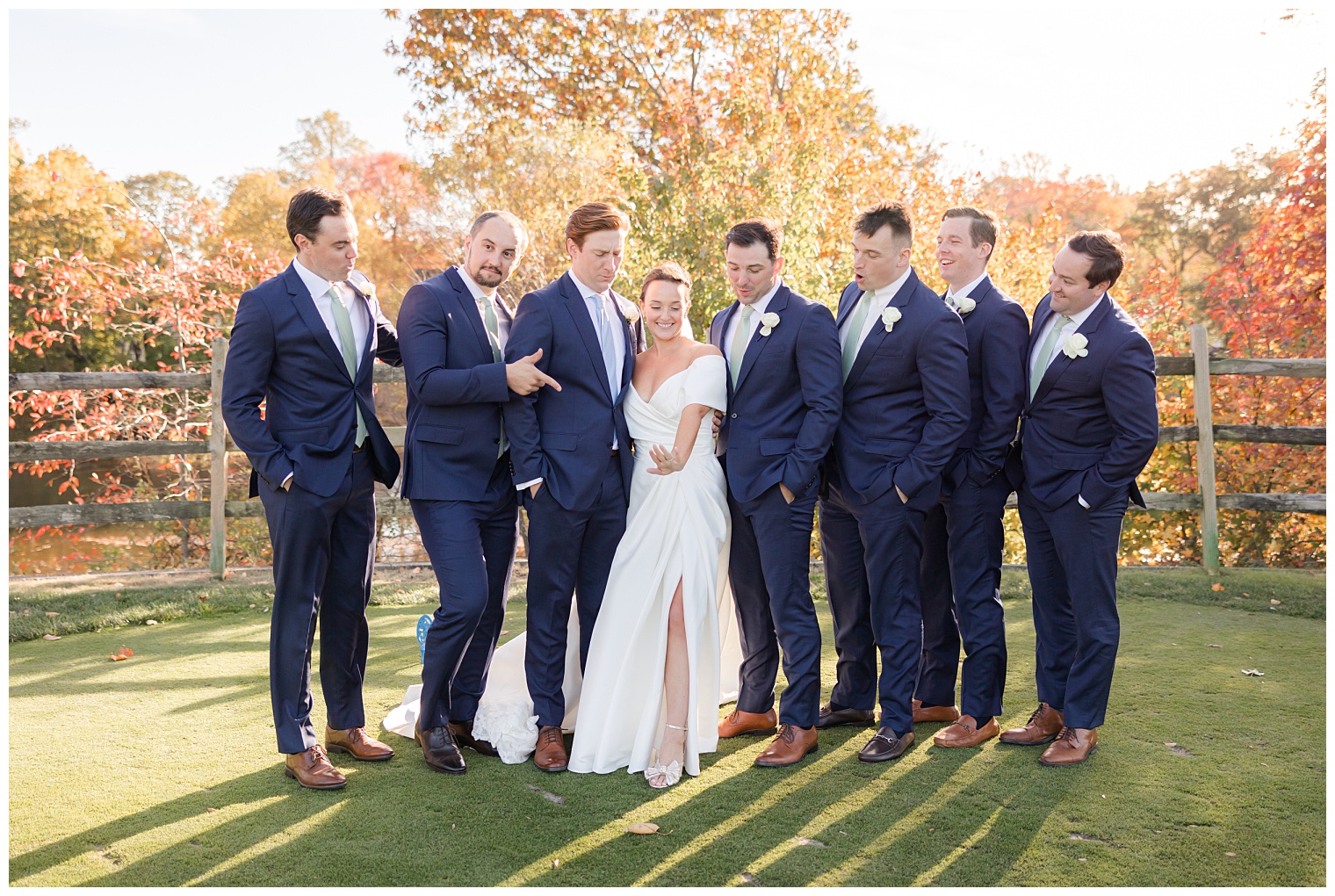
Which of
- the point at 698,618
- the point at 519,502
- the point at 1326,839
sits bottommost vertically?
the point at 1326,839

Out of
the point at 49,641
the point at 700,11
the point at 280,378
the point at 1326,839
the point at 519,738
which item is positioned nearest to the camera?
the point at 1326,839

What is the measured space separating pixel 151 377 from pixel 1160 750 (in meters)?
6.91

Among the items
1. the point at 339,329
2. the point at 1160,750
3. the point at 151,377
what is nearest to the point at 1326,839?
the point at 1160,750

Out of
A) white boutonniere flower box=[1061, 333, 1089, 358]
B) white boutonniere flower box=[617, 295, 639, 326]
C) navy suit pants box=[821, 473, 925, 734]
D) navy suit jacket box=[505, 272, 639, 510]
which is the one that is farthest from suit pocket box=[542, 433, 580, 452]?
white boutonniere flower box=[1061, 333, 1089, 358]

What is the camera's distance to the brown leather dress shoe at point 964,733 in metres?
4.02

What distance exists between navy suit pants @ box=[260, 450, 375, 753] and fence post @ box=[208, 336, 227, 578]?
3.98 m

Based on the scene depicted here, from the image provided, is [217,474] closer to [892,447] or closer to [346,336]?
[346,336]

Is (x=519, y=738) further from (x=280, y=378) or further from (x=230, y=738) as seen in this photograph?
(x=280, y=378)

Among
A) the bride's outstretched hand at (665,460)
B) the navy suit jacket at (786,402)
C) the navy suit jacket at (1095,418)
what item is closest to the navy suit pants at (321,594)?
the bride's outstretched hand at (665,460)

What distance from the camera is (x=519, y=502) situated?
13.3 ft

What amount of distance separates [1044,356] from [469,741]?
2.80m

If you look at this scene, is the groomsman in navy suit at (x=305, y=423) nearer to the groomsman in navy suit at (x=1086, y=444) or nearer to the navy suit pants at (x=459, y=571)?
the navy suit pants at (x=459, y=571)

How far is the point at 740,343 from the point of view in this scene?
13.4 ft

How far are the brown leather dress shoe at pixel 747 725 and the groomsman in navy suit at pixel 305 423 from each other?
1.56m
